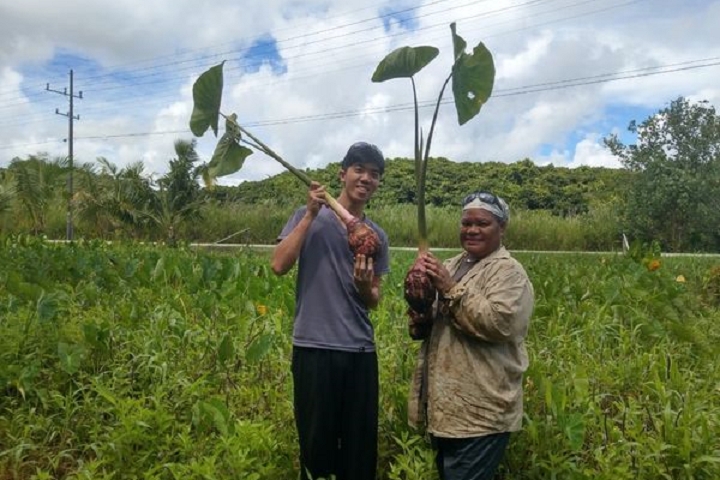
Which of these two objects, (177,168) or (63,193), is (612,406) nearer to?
(177,168)

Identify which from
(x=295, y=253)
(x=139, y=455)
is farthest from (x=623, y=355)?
(x=139, y=455)

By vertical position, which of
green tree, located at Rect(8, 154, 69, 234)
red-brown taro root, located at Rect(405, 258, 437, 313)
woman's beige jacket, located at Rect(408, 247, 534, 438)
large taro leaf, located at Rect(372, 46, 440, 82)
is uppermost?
green tree, located at Rect(8, 154, 69, 234)

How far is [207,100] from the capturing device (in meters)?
2.52

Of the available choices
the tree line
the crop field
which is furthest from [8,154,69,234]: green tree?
the crop field

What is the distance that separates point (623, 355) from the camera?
11.9 feet

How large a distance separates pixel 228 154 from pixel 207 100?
0.22 meters

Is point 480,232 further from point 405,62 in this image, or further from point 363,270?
point 405,62

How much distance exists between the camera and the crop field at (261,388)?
8.37 ft

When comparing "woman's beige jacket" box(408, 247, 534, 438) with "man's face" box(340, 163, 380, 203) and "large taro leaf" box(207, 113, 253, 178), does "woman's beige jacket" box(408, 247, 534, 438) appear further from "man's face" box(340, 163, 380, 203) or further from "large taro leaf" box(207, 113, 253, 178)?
"large taro leaf" box(207, 113, 253, 178)

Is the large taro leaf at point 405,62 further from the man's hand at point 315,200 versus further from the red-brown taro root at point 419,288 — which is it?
the red-brown taro root at point 419,288

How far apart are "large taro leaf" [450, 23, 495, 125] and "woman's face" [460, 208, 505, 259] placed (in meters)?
0.46

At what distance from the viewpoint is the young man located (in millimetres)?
2305

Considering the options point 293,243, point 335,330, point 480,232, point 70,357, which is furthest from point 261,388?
point 480,232

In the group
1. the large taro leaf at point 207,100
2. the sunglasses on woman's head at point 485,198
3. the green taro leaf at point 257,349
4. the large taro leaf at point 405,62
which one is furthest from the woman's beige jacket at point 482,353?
the green taro leaf at point 257,349
